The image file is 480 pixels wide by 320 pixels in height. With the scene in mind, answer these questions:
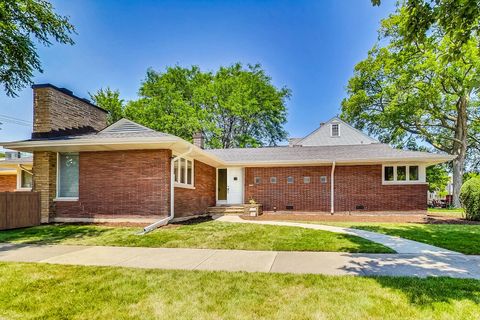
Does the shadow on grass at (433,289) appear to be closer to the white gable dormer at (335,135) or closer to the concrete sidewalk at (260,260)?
the concrete sidewalk at (260,260)

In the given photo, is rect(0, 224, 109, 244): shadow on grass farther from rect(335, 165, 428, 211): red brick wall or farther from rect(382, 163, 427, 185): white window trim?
rect(382, 163, 427, 185): white window trim

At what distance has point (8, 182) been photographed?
1823cm

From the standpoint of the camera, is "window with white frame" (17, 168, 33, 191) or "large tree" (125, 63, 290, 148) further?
"large tree" (125, 63, 290, 148)

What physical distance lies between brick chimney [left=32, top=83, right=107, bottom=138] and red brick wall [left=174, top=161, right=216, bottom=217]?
5234 millimetres

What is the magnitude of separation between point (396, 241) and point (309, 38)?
16416 mm

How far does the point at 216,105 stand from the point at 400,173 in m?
23.0

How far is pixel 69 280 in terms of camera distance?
4.40 metres

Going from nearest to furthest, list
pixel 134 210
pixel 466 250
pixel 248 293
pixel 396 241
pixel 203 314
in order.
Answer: pixel 203 314 → pixel 248 293 → pixel 466 250 → pixel 396 241 → pixel 134 210

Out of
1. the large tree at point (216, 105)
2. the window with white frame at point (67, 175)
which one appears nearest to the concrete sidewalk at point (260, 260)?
the window with white frame at point (67, 175)

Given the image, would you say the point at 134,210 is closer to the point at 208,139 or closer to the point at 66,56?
the point at 66,56

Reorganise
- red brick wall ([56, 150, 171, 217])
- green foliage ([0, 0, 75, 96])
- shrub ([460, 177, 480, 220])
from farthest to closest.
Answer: shrub ([460, 177, 480, 220]) → red brick wall ([56, 150, 171, 217]) → green foliage ([0, 0, 75, 96])

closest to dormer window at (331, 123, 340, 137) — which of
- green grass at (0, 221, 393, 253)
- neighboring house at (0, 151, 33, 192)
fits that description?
green grass at (0, 221, 393, 253)

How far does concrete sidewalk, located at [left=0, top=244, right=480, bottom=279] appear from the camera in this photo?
191 inches

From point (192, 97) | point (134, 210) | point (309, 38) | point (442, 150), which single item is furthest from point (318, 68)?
point (134, 210)
